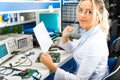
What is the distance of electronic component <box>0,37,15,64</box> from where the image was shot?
1602 millimetres

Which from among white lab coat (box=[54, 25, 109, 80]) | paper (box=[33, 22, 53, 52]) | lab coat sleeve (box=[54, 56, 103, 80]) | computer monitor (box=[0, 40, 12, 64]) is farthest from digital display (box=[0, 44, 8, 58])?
lab coat sleeve (box=[54, 56, 103, 80])

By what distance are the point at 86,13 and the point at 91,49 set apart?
0.27 metres

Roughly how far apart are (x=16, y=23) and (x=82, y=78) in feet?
4.22

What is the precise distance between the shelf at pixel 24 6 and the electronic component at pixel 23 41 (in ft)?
0.84

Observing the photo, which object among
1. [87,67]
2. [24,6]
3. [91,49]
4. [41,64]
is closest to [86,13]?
[91,49]

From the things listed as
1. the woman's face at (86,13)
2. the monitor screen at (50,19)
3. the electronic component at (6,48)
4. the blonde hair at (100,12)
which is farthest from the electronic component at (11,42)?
the monitor screen at (50,19)

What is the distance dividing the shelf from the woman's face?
58 cm

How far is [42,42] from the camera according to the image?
1496 millimetres

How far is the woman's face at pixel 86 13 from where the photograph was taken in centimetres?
146

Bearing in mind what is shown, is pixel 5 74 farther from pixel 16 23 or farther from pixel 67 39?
pixel 16 23

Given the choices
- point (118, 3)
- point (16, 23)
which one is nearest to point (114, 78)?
point (16, 23)

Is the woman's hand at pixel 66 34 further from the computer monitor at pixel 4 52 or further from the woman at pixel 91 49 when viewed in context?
the computer monitor at pixel 4 52

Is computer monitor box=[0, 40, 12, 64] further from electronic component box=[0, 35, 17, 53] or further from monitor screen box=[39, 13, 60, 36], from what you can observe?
monitor screen box=[39, 13, 60, 36]

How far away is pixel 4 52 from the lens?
5.41 ft
